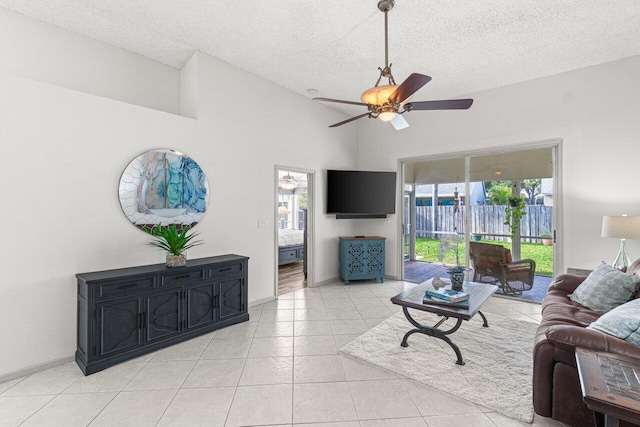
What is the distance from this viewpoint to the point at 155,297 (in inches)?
113

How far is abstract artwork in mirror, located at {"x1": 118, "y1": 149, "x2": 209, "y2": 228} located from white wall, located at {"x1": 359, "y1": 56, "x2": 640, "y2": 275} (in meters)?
3.81

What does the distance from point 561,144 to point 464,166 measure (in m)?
1.30

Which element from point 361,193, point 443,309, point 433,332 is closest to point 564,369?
point 443,309

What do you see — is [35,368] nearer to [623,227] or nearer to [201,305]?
[201,305]

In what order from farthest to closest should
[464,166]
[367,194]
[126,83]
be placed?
[367,194] < [464,166] < [126,83]

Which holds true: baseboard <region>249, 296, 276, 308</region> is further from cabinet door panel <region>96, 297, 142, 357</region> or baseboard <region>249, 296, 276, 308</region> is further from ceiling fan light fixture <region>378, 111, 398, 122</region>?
ceiling fan light fixture <region>378, 111, 398, 122</region>

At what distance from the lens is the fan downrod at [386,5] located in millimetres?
2631

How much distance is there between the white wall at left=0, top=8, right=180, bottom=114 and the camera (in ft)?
9.29

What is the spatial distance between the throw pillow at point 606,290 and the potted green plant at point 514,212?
5.66 feet

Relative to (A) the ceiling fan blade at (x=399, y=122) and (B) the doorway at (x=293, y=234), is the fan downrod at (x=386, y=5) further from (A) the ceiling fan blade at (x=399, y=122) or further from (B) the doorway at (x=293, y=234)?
(B) the doorway at (x=293, y=234)

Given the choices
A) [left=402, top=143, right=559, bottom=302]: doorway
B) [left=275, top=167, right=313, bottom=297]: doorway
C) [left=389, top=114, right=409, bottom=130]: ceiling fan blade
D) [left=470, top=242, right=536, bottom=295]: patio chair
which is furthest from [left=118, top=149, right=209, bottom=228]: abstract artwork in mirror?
[left=470, top=242, right=536, bottom=295]: patio chair

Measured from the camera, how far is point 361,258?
17.8ft

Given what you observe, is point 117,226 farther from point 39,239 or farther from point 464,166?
point 464,166

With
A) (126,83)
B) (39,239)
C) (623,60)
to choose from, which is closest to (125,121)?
(126,83)
